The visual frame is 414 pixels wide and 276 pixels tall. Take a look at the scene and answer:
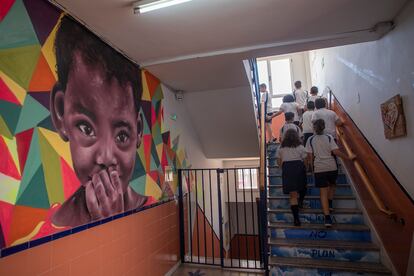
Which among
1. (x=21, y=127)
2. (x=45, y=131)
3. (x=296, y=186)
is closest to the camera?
(x=21, y=127)

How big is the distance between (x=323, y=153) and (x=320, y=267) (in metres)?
1.31

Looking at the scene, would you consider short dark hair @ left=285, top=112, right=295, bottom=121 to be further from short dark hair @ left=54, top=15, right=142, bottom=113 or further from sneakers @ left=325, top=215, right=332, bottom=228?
short dark hair @ left=54, top=15, right=142, bottom=113

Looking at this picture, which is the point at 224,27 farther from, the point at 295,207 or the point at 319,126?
the point at 295,207

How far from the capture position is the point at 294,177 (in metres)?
3.18

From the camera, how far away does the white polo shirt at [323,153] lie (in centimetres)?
311

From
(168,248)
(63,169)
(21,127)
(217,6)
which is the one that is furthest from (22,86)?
(168,248)

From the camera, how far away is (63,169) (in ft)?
5.88

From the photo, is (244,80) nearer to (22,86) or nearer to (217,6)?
(217,6)

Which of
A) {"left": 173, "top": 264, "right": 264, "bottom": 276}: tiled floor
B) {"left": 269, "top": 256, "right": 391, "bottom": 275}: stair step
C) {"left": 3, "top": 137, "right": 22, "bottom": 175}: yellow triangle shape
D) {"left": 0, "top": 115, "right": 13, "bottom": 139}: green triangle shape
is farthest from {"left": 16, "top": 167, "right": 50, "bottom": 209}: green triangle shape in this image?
{"left": 269, "top": 256, "right": 391, "bottom": 275}: stair step

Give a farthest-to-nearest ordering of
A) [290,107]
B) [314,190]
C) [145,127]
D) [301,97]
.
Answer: [301,97] < [290,107] < [314,190] < [145,127]

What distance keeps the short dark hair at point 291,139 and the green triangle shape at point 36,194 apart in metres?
2.70

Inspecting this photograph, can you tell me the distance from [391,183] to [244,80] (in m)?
2.19

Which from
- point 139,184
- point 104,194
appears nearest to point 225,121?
point 139,184

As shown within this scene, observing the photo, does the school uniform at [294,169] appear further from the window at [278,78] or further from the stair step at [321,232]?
the window at [278,78]
